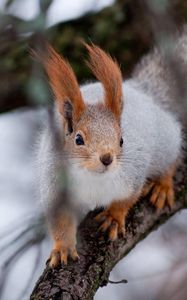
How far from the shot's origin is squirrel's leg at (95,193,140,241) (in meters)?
2.25

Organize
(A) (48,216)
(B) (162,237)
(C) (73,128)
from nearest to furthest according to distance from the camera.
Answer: (C) (73,128), (A) (48,216), (B) (162,237)

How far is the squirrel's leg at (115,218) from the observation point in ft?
7.38

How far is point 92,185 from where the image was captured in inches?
83.5

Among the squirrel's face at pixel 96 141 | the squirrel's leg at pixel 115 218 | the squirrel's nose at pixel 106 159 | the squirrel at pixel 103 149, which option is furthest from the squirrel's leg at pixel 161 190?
the squirrel's nose at pixel 106 159

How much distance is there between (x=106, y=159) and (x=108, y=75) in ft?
0.96

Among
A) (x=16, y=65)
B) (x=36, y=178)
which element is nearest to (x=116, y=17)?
(x=16, y=65)

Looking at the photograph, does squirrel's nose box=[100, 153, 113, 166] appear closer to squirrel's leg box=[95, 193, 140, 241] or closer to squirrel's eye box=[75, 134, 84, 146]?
squirrel's eye box=[75, 134, 84, 146]

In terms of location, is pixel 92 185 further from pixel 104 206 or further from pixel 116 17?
pixel 116 17

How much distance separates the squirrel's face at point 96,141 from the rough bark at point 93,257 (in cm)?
34

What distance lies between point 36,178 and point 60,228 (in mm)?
219

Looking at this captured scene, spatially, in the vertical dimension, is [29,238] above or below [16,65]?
below

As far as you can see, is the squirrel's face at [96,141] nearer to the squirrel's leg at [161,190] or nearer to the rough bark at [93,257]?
the rough bark at [93,257]

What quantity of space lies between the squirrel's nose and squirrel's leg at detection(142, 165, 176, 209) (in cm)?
70

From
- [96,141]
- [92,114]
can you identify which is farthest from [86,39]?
[96,141]
